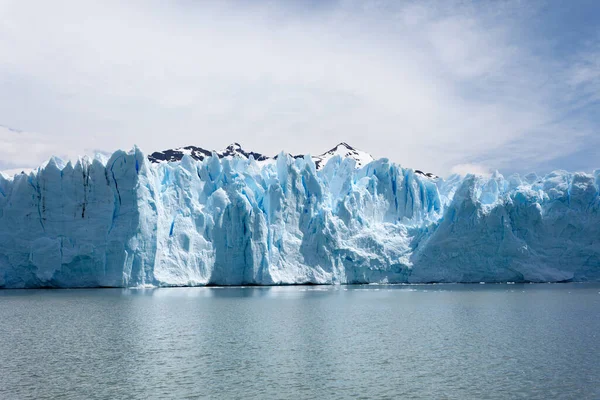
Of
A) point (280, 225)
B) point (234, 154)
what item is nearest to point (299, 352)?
point (280, 225)

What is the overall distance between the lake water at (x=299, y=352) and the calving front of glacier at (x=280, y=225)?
10829 mm

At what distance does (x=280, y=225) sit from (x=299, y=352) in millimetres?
26956

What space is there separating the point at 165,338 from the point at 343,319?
753 cm

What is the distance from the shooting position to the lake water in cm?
1084

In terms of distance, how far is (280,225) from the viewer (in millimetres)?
41406

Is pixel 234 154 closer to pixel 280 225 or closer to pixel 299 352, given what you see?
pixel 280 225

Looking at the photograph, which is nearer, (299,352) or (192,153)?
(299,352)

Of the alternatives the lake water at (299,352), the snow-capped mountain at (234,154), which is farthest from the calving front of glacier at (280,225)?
the snow-capped mountain at (234,154)

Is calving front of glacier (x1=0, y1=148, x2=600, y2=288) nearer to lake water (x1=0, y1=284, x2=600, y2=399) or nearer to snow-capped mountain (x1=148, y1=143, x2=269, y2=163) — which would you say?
lake water (x1=0, y1=284, x2=600, y2=399)

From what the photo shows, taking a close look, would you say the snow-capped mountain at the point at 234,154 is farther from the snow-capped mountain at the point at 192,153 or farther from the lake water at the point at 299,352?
the lake water at the point at 299,352

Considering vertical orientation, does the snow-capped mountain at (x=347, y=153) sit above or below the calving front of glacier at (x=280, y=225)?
above

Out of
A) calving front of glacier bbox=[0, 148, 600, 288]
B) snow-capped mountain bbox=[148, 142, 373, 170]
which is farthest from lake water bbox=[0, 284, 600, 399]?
snow-capped mountain bbox=[148, 142, 373, 170]

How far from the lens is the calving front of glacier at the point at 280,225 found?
116ft

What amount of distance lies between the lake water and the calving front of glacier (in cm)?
1083
